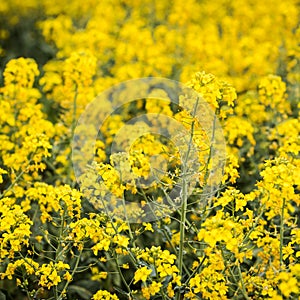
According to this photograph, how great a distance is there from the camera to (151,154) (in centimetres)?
522

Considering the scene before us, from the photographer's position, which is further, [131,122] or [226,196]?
[131,122]

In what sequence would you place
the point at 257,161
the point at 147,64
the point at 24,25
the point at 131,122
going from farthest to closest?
the point at 24,25, the point at 147,64, the point at 131,122, the point at 257,161

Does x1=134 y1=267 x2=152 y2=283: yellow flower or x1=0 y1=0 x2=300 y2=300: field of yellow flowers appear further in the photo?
x1=0 y1=0 x2=300 y2=300: field of yellow flowers

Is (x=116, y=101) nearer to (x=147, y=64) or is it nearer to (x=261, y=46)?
(x=147, y=64)

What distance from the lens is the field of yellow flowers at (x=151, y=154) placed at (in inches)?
159

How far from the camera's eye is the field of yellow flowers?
159 inches

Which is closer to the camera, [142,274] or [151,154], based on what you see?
[142,274]

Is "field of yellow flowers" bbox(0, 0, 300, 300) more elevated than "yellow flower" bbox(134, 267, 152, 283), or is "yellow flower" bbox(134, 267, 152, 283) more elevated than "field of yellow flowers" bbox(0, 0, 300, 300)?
"field of yellow flowers" bbox(0, 0, 300, 300)

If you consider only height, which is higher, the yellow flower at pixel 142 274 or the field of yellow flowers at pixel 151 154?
the field of yellow flowers at pixel 151 154

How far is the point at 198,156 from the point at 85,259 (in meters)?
1.71

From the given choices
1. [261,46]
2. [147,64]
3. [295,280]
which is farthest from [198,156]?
[261,46]

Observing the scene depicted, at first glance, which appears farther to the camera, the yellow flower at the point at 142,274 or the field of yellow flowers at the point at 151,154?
the field of yellow flowers at the point at 151,154

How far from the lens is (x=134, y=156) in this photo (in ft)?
14.5

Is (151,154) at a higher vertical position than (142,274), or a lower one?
higher
